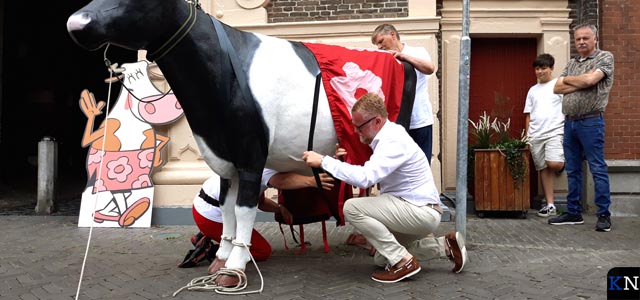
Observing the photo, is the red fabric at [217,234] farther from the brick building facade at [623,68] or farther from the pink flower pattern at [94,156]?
the brick building facade at [623,68]

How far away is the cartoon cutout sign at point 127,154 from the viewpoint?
6727 millimetres

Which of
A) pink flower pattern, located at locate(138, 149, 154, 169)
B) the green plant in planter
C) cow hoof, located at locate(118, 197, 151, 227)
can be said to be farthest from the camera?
pink flower pattern, located at locate(138, 149, 154, 169)

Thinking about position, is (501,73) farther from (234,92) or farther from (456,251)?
(234,92)

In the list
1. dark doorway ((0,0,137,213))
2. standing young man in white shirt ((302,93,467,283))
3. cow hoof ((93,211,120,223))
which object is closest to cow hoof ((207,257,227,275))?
standing young man in white shirt ((302,93,467,283))

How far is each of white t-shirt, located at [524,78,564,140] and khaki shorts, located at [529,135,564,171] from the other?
0.06 m

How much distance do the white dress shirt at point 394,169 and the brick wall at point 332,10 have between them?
377 cm

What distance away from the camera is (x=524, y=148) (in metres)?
6.57

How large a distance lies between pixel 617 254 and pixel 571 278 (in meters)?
1.11

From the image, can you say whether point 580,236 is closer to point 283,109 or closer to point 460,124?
point 460,124

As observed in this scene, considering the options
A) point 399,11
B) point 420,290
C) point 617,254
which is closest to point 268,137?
point 420,290

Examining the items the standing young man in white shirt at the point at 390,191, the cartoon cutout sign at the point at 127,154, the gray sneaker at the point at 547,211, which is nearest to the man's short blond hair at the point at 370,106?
the standing young man in white shirt at the point at 390,191

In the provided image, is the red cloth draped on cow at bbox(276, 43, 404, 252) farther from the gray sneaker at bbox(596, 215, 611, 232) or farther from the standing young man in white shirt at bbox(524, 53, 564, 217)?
the standing young man in white shirt at bbox(524, 53, 564, 217)

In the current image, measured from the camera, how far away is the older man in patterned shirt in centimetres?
565

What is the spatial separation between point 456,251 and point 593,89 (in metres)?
2.85
